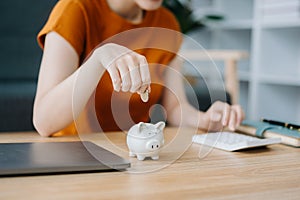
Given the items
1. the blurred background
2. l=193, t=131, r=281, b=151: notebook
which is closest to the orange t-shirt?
l=193, t=131, r=281, b=151: notebook

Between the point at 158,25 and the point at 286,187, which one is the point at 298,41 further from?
the point at 286,187

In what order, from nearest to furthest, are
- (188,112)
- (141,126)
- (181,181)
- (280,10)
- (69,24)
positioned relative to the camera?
(181,181)
(141,126)
(188,112)
(69,24)
(280,10)

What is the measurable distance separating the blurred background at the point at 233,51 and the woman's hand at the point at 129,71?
51.0 inches

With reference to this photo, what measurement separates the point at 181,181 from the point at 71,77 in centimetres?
39

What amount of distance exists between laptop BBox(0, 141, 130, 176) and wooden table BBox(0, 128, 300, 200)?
0.01m

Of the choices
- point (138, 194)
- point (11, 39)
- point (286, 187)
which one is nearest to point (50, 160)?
→ point (138, 194)

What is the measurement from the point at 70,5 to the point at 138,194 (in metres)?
0.66

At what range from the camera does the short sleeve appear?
1073 millimetres

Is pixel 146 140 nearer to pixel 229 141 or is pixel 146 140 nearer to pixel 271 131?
pixel 229 141

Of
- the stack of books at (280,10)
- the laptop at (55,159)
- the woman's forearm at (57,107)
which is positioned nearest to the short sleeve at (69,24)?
the woman's forearm at (57,107)

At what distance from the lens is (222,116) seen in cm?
100

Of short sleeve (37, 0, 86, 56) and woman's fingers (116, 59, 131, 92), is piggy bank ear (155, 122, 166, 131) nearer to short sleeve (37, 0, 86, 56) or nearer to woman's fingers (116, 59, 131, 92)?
woman's fingers (116, 59, 131, 92)

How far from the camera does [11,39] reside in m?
2.43

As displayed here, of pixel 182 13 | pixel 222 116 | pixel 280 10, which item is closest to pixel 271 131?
pixel 222 116
